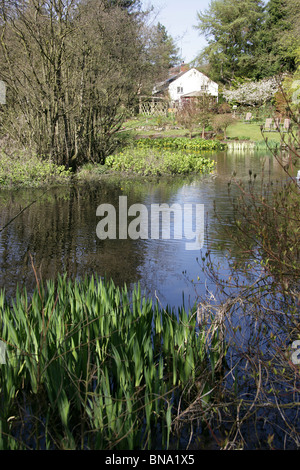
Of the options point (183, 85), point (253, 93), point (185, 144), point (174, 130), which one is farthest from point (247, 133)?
point (183, 85)

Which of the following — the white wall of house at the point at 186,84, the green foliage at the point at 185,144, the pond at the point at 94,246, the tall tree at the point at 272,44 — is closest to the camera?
the pond at the point at 94,246

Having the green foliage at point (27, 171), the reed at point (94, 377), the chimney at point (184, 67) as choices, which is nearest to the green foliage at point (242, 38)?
the chimney at point (184, 67)

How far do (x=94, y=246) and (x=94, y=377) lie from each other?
5.03m

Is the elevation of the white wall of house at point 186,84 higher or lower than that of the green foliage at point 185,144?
higher

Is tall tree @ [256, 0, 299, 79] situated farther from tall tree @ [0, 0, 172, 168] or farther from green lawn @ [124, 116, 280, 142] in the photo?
tall tree @ [0, 0, 172, 168]

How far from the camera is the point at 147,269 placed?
6891 mm

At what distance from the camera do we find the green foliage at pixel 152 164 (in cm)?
1750

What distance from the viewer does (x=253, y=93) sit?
177ft

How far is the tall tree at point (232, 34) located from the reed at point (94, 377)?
5811 cm

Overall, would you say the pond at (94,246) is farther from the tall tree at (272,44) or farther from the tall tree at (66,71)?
the tall tree at (272,44)

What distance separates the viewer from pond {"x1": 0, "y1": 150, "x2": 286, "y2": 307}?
6.35 meters

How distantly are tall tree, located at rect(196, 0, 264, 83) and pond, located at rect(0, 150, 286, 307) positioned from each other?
1942 inches

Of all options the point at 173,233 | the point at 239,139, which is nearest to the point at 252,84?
the point at 239,139

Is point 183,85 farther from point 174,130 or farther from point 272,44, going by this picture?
point 174,130
